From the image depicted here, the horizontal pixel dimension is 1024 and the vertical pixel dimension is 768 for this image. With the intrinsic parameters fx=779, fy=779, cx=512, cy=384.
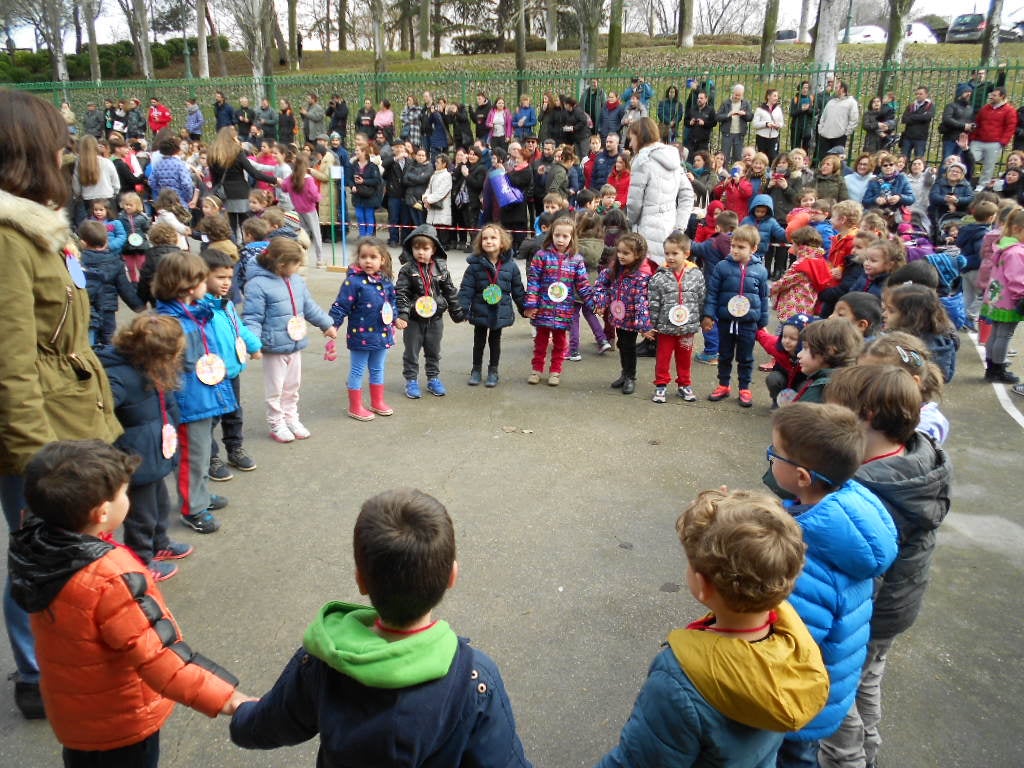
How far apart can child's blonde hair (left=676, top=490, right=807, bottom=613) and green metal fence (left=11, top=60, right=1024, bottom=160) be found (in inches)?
654

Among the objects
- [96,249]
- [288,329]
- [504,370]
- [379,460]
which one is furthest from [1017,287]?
[96,249]

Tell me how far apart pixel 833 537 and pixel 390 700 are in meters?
1.45

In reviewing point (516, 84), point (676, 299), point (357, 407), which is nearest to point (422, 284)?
point (357, 407)

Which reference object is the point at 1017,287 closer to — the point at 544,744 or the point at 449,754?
the point at 544,744

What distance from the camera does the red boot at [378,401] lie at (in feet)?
21.8

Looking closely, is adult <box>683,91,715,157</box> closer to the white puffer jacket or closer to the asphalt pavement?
the white puffer jacket

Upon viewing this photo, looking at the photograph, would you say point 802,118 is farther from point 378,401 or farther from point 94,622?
point 94,622

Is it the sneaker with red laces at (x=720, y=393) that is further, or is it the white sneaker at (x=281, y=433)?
the sneaker with red laces at (x=720, y=393)

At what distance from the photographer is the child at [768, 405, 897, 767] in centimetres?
238

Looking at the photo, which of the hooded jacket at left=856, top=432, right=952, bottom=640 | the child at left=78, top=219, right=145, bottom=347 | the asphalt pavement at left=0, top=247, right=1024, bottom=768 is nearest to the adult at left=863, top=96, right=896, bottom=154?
the asphalt pavement at left=0, top=247, right=1024, bottom=768

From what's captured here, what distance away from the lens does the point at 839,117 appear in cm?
1508

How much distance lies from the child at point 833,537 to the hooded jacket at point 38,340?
8.32 ft

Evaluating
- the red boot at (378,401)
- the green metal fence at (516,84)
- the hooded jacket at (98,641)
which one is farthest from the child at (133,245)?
the green metal fence at (516,84)

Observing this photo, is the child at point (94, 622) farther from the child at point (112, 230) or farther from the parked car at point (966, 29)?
the parked car at point (966, 29)
